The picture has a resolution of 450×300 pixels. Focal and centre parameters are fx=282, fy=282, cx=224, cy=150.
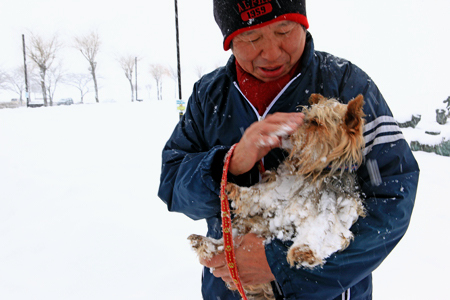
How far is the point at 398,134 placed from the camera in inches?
52.7

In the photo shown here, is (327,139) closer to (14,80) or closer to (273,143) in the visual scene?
(273,143)

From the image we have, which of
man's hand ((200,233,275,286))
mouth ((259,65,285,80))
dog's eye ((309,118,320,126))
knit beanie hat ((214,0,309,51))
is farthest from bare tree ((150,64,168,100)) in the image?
→ man's hand ((200,233,275,286))

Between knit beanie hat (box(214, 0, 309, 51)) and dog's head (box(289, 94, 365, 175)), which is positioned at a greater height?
knit beanie hat (box(214, 0, 309, 51))

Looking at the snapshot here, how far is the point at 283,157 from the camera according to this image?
1778 mm

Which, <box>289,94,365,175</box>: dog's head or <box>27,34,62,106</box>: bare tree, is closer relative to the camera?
<box>289,94,365,175</box>: dog's head

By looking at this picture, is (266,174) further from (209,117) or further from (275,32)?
(275,32)

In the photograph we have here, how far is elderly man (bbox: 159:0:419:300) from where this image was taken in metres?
1.28

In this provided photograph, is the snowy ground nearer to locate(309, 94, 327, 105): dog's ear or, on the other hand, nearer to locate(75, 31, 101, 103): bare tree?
locate(309, 94, 327, 105): dog's ear

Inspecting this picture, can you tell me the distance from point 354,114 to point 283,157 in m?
0.51

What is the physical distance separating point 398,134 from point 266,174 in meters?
0.72

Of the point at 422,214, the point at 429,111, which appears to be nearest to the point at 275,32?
the point at 422,214

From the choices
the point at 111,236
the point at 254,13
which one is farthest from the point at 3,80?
the point at 254,13

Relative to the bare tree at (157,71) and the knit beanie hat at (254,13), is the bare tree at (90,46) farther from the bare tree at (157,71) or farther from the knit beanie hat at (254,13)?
the knit beanie hat at (254,13)

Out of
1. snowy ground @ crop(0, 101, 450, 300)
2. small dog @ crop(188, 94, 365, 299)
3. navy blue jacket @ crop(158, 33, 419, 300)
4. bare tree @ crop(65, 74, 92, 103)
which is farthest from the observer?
bare tree @ crop(65, 74, 92, 103)
